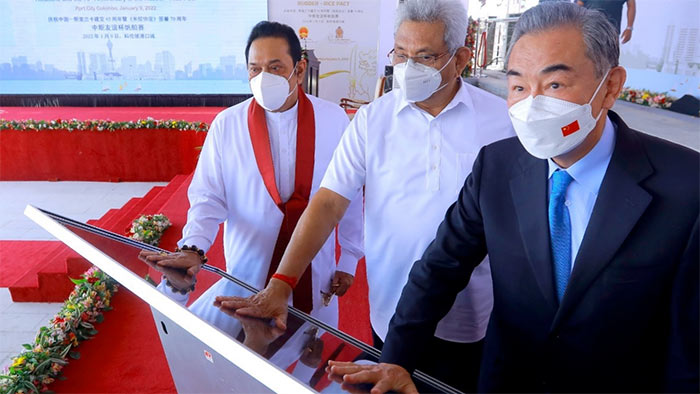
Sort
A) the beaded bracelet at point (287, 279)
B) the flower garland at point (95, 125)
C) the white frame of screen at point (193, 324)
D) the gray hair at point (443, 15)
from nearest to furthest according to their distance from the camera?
the white frame of screen at point (193, 324), the beaded bracelet at point (287, 279), the gray hair at point (443, 15), the flower garland at point (95, 125)

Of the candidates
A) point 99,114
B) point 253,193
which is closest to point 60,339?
point 253,193

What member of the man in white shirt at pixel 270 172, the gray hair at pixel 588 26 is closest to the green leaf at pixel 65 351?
the man in white shirt at pixel 270 172

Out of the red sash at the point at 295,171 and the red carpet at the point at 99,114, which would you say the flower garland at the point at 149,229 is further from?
the red carpet at the point at 99,114

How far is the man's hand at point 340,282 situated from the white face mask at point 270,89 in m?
0.65

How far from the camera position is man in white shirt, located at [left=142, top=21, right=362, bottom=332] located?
174 cm

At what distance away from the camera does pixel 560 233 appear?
2.97 feet

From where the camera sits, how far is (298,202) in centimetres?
174

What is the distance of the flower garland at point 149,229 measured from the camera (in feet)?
11.1

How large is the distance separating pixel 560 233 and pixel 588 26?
36cm

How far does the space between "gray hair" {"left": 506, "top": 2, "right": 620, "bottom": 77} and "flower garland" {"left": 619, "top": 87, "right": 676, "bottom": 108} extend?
8.11 ft

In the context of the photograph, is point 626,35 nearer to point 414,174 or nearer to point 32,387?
point 414,174

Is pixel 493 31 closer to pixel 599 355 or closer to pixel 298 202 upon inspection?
pixel 298 202

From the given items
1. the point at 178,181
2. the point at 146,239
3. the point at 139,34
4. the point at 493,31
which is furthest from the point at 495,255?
the point at 139,34

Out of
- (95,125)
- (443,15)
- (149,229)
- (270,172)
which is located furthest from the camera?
(95,125)
